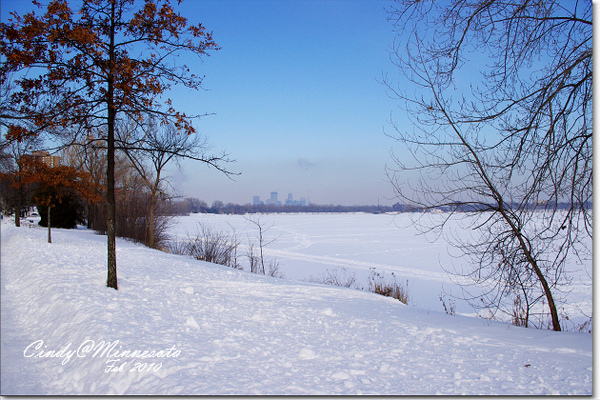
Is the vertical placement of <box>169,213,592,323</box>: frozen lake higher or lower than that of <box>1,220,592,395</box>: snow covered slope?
lower

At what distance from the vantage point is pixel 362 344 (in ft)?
14.2

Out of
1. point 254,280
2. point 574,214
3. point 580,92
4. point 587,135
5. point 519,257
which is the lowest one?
point 254,280

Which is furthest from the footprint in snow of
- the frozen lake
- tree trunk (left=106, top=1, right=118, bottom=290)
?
the frozen lake

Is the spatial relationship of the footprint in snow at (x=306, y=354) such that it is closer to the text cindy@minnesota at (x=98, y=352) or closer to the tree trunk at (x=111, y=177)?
the text cindy@minnesota at (x=98, y=352)

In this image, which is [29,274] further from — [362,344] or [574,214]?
[574,214]

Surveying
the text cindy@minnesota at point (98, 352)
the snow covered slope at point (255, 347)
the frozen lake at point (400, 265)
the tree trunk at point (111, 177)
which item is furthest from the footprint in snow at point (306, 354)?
the frozen lake at point (400, 265)

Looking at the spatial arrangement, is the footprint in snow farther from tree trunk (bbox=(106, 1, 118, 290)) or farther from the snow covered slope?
tree trunk (bbox=(106, 1, 118, 290))

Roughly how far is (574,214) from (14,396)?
6330 millimetres

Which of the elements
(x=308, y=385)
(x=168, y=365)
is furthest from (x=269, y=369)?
(x=168, y=365)

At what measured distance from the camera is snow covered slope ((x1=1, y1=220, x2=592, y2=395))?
327 cm

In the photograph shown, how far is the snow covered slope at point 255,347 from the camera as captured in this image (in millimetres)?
3273

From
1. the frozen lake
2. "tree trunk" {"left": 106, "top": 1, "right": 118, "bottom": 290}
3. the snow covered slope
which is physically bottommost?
the frozen lake

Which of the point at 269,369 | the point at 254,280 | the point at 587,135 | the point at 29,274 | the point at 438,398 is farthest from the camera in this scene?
the point at 254,280

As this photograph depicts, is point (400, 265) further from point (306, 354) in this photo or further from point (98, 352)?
point (98, 352)
